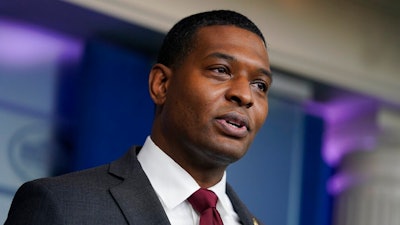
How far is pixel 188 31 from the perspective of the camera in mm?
2596

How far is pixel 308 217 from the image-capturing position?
184 inches

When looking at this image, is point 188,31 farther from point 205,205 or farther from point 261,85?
point 205,205

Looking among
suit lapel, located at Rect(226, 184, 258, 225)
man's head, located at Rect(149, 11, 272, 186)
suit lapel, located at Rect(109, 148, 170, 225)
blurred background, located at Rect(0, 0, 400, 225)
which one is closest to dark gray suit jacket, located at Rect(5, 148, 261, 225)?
suit lapel, located at Rect(109, 148, 170, 225)

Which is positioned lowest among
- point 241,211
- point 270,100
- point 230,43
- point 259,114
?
point 270,100

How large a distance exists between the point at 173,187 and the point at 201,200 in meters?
0.06

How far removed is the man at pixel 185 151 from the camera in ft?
7.58

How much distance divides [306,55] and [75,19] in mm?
1055

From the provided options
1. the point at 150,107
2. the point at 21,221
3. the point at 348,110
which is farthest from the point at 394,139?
the point at 21,221

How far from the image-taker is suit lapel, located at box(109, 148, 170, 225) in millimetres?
2312

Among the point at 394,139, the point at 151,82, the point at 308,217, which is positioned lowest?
the point at 308,217

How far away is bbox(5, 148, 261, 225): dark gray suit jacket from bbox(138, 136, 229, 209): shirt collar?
3cm

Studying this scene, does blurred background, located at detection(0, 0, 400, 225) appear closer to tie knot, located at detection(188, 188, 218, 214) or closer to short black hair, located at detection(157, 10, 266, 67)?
short black hair, located at detection(157, 10, 266, 67)

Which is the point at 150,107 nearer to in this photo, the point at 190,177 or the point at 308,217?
the point at 308,217

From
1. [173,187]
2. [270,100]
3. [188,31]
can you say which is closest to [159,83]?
[188,31]
